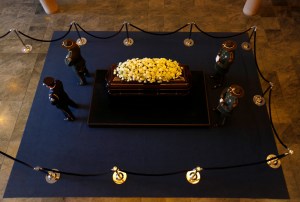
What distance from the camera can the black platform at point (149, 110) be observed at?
4273 mm

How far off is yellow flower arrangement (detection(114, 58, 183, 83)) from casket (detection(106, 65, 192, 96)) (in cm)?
7

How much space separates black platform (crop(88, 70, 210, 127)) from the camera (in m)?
4.27

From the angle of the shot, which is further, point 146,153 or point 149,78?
point 146,153

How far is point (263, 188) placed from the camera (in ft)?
12.6

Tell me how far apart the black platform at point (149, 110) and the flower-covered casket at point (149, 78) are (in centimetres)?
20

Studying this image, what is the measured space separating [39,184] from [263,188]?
3.37m

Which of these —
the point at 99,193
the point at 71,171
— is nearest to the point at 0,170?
the point at 71,171

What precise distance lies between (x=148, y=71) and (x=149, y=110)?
0.77 metres

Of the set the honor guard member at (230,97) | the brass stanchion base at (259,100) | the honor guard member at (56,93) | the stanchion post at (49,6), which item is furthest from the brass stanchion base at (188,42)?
the stanchion post at (49,6)

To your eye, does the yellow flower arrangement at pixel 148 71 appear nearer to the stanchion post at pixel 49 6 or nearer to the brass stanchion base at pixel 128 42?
the brass stanchion base at pixel 128 42

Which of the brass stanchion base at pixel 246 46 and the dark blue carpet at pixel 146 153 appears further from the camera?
the brass stanchion base at pixel 246 46

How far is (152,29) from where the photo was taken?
5809mm

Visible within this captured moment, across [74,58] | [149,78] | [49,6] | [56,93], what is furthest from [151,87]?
[49,6]

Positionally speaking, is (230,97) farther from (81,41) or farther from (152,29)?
(81,41)
